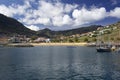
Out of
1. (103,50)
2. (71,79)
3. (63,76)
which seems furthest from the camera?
(103,50)

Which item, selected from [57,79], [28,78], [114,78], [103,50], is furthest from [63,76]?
[103,50]

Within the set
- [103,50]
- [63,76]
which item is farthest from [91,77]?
[103,50]

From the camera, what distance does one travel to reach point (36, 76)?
6544 cm

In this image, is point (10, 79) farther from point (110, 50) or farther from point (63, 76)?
point (110, 50)

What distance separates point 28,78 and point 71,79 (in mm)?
11329

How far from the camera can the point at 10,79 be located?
61562mm

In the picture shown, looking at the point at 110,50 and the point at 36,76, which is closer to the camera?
the point at 36,76

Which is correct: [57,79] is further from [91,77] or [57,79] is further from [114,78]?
[114,78]

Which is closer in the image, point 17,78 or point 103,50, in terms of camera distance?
point 17,78

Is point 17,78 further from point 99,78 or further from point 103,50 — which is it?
point 103,50

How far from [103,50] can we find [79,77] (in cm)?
12389

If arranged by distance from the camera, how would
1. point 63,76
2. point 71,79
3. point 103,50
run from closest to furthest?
point 71,79, point 63,76, point 103,50

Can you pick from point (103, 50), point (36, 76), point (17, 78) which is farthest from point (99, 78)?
point (103, 50)

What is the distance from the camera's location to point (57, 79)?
61.4 meters
